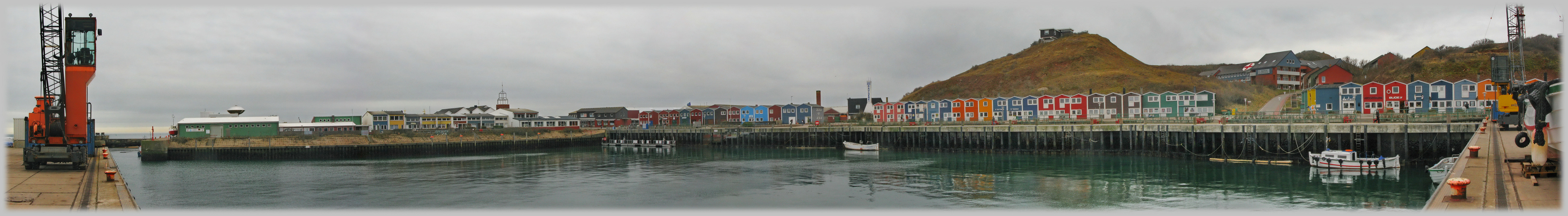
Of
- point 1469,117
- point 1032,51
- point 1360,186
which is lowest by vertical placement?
point 1360,186

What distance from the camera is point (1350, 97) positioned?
186 ft

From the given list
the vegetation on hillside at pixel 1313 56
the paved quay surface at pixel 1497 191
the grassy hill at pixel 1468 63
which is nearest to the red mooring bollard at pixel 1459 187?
the paved quay surface at pixel 1497 191

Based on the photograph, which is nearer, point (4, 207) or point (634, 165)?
point (4, 207)

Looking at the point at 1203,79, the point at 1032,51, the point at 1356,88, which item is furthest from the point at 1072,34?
the point at 1356,88

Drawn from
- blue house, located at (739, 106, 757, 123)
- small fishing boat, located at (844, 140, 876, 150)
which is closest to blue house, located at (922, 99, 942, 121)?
small fishing boat, located at (844, 140, 876, 150)

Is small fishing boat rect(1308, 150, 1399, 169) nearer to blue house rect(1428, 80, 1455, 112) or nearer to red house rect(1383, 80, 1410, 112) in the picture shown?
blue house rect(1428, 80, 1455, 112)

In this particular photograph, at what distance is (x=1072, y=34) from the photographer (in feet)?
542

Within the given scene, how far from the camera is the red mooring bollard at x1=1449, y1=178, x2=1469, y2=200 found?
45.9 ft

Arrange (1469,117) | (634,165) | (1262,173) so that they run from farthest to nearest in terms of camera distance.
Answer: (634,165)
(1469,117)
(1262,173)

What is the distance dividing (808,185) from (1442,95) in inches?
1860

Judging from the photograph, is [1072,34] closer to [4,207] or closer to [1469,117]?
[1469,117]

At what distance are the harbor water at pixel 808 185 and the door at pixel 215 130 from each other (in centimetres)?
2393

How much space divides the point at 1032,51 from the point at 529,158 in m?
124

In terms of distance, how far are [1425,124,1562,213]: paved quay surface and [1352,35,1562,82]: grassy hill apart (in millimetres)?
60084
